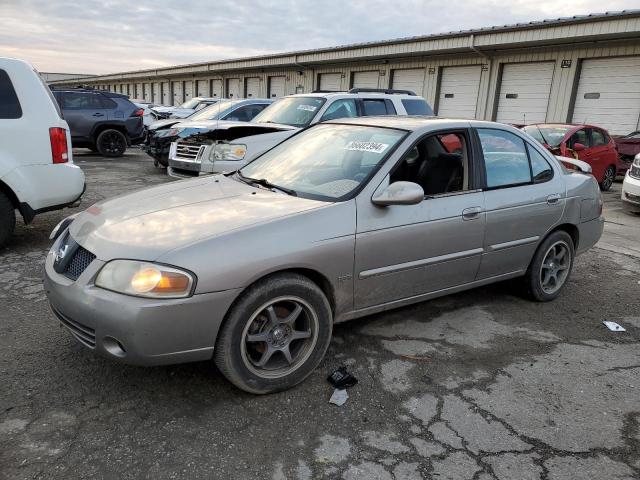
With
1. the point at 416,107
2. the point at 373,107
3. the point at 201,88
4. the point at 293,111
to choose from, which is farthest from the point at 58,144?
the point at 201,88

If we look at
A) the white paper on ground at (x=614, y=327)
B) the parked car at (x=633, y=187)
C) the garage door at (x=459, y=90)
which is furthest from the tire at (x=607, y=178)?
the white paper on ground at (x=614, y=327)

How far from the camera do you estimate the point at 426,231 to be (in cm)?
346

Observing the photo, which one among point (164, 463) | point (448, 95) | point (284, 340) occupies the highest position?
point (448, 95)

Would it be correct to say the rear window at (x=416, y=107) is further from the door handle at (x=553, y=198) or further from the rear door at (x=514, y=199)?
the door handle at (x=553, y=198)

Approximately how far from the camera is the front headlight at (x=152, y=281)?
251 centimetres

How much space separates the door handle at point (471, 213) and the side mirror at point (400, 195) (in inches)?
26.3

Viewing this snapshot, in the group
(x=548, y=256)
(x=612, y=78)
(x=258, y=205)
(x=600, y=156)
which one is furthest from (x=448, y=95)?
(x=258, y=205)

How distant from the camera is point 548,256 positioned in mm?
4566

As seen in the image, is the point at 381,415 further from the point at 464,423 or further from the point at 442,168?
the point at 442,168

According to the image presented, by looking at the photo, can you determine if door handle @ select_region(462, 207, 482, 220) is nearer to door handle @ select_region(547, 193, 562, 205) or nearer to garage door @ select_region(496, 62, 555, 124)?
door handle @ select_region(547, 193, 562, 205)

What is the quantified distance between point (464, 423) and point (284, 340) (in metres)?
1.09

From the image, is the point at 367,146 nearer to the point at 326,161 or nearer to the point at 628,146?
the point at 326,161

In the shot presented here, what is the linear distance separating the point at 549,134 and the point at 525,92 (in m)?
7.43

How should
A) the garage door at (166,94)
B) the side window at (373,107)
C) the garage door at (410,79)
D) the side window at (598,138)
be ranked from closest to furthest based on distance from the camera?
1. the side window at (373,107)
2. the side window at (598,138)
3. the garage door at (410,79)
4. the garage door at (166,94)
